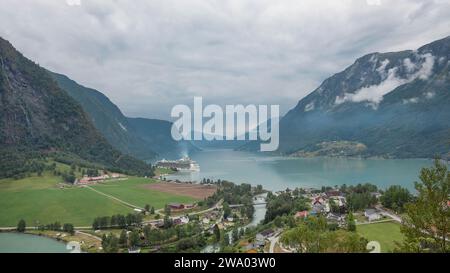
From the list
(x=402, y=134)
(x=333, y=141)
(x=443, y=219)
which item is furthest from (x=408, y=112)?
(x=443, y=219)

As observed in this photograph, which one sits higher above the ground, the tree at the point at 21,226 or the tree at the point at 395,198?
the tree at the point at 395,198

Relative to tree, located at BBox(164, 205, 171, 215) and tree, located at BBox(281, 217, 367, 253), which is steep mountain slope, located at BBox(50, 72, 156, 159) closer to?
tree, located at BBox(164, 205, 171, 215)

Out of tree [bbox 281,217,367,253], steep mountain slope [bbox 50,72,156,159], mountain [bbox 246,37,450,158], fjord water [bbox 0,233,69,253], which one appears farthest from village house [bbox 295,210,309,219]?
steep mountain slope [bbox 50,72,156,159]

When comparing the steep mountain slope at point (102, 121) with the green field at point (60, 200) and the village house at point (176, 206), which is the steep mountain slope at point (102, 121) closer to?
the green field at point (60, 200)

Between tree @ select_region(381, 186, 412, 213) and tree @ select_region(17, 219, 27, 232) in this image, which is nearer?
tree @ select_region(381, 186, 412, 213)

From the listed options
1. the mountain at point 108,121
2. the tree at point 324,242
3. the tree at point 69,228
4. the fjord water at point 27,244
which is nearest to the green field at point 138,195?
the tree at point 69,228
